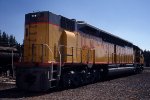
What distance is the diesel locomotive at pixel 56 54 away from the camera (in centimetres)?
1204

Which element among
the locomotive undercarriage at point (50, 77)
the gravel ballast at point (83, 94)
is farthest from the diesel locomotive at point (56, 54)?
the gravel ballast at point (83, 94)

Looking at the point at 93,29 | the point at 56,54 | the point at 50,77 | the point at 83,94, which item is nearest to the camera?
the point at 83,94

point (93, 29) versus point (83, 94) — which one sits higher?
point (93, 29)

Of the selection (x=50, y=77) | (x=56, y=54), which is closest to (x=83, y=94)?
(x=50, y=77)

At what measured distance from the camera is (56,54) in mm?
13195

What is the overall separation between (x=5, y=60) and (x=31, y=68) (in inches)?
382

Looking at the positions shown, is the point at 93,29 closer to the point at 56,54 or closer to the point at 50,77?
the point at 56,54

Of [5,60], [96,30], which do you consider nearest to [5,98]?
[96,30]

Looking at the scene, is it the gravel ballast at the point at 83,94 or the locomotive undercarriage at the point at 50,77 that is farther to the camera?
the locomotive undercarriage at the point at 50,77

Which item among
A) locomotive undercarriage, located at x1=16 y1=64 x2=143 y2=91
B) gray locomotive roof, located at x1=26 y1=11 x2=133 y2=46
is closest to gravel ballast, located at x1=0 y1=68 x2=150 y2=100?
locomotive undercarriage, located at x1=16 y1=64 x2=143 y2=91

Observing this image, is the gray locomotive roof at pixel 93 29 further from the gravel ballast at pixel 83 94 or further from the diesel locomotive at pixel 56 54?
the gravel ballast at pixel 83 94

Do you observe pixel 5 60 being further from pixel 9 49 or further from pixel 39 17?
pixel 39 17

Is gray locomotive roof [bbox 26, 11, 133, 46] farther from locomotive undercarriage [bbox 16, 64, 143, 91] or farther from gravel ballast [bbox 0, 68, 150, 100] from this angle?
gravel ballast [bbox 0, 68, 150, 100]

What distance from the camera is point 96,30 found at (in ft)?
59.9
